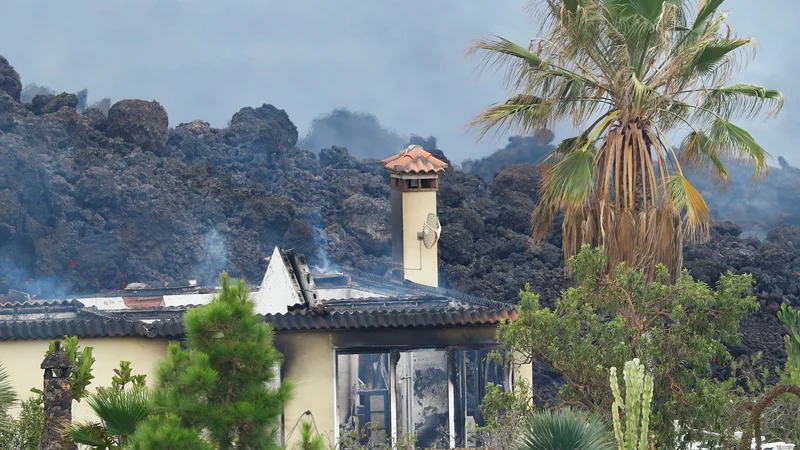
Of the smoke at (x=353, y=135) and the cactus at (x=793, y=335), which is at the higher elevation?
the smoke at (x=353, y=135)

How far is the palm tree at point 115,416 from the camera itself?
32.6 ft

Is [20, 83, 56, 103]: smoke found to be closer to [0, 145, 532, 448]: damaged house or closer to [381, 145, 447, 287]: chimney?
[381, 145, 447, 287]: chimney

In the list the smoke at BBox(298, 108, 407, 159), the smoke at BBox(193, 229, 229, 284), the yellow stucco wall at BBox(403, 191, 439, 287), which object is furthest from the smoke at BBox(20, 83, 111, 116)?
the yellow stucco wall at BBox(403, 191, 439, 287)

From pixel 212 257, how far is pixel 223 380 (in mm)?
50137

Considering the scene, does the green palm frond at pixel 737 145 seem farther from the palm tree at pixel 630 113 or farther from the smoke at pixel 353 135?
the smoke at pixel 353 135

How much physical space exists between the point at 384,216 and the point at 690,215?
4581cm

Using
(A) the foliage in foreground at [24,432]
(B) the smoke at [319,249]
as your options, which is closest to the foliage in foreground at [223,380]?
(A) the foliage in foreground at [24,432]

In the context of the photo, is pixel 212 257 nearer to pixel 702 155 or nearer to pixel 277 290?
pixel 277 290

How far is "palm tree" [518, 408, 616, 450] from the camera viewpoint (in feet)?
35.8

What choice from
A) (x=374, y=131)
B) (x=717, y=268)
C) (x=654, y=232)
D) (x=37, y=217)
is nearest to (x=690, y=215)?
(x=654, y=232)

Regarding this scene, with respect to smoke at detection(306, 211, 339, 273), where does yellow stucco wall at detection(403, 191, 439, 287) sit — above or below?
below

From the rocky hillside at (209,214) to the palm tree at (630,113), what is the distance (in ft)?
96.1

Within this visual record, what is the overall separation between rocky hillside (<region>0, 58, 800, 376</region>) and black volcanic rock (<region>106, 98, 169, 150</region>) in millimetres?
75

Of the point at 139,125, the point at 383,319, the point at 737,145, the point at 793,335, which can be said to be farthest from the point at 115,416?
the point at 139,125
